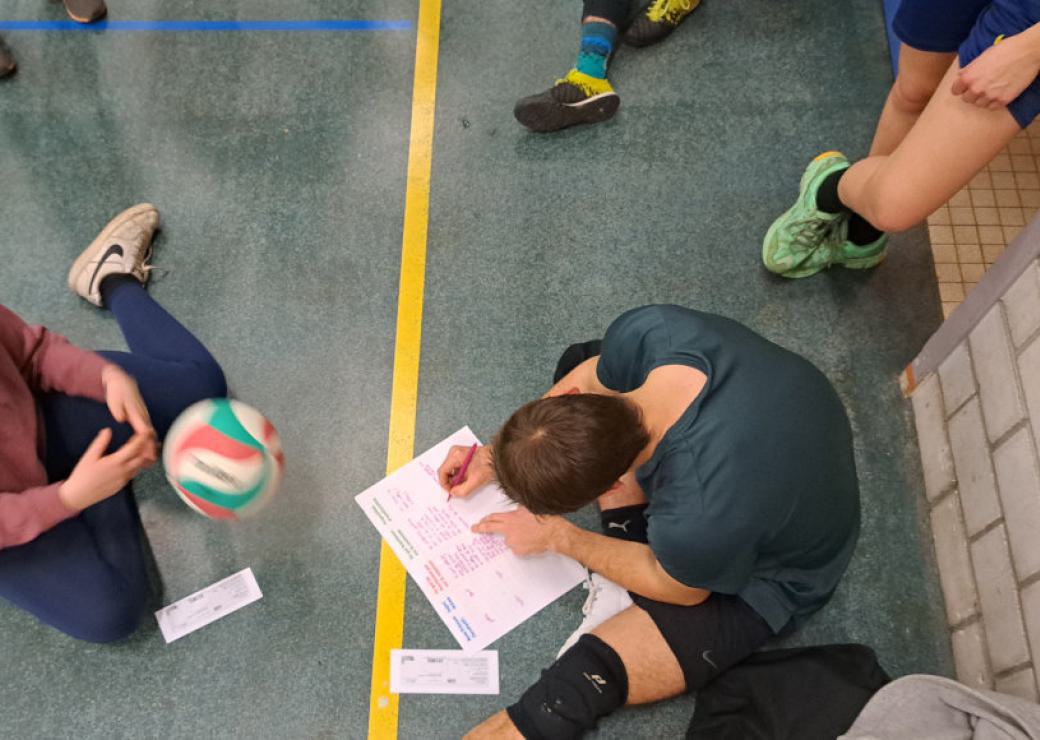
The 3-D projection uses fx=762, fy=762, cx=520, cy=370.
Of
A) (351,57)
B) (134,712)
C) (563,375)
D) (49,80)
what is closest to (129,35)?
(49,80)

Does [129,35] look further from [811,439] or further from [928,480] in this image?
[928,480]

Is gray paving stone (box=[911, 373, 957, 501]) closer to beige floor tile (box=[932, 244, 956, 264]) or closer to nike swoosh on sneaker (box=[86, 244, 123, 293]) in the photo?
beige floor tile (box=[932, 244, 956, 264])

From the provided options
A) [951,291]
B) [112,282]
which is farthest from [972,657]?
[112,282]

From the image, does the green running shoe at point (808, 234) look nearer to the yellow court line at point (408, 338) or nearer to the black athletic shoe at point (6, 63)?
the yellow court line at point (408, 338)

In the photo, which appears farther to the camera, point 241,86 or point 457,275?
point 241,86

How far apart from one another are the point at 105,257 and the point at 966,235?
2716mm

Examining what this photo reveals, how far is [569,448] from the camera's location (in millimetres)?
1393

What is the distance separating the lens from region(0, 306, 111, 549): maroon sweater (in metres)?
1.66

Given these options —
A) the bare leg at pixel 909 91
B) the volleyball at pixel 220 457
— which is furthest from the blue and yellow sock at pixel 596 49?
the volleyball at pixel 220 457

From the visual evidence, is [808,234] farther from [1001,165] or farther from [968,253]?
[1001,165]

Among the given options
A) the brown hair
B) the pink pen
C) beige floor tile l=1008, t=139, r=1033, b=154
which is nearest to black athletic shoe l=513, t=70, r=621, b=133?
the pink pen

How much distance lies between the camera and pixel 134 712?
2006 mm

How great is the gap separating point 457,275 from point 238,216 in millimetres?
787

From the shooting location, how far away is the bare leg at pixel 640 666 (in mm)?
1852
